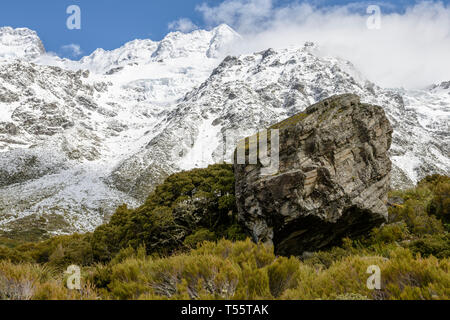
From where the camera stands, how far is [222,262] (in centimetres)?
515

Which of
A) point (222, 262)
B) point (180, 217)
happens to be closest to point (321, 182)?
point (222, 262)

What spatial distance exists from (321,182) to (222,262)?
759 cm

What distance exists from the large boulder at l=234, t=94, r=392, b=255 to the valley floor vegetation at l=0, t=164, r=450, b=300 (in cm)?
103

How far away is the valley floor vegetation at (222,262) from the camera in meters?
4.65

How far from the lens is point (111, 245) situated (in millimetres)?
19000

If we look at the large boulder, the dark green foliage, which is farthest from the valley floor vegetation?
the large boulder

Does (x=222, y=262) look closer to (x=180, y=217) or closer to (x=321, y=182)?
(x=321, y=182)

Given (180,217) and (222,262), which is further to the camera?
(180,217)

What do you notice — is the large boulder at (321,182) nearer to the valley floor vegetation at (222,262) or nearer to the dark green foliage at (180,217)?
the valley floor vegetation at (222,262)

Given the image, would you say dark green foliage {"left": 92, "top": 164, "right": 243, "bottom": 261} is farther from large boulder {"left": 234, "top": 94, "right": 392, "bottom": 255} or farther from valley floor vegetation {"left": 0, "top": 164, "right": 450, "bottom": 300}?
large boulder {"left": 234, "top": 94, "right": 392, "bottom": 255}

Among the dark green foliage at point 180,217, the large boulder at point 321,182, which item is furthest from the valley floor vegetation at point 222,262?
the large boulder at point 321,182

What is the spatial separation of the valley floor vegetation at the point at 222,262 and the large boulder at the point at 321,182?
103 cm

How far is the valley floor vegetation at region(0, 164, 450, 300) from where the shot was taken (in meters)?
4.65

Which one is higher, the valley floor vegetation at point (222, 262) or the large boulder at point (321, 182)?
the large boulder at point (321, 182)
